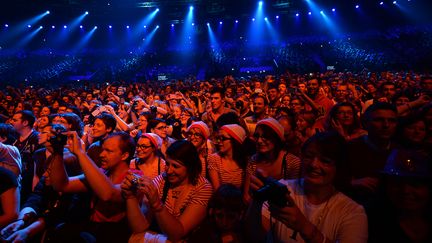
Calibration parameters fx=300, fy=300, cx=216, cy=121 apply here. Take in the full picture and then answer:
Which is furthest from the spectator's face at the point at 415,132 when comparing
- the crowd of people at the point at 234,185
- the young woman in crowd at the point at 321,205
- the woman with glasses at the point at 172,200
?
the woman with glasses at the point at 172,200

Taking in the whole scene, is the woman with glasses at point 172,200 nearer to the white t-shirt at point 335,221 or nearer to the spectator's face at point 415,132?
the white t-shirt at point 335,221

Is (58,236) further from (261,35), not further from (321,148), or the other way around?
(261,35)

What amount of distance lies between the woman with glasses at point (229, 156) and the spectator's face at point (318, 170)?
5.02 ft

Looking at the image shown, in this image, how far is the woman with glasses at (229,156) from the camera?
10.9 feet

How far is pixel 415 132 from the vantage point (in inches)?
120

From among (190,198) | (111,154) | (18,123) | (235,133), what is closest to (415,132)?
(235,133)

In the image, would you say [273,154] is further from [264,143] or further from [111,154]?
[111,154]

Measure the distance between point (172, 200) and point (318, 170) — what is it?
1.25m

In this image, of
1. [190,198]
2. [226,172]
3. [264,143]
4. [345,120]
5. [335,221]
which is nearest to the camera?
[335,221]

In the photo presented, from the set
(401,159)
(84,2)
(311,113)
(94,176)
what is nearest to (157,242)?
(94,176)

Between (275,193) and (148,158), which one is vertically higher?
(275,193)

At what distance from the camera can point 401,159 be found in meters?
1.84

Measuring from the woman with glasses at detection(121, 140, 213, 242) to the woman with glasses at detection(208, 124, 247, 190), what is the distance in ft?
2.51

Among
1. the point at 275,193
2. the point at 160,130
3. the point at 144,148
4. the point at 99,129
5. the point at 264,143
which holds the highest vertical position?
the point at 275,193
